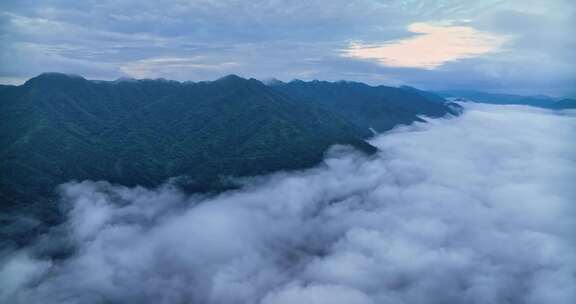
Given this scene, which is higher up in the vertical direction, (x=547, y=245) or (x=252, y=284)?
(x=547, y=245)

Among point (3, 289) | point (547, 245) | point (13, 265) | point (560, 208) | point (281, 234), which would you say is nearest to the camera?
point (3, 289)

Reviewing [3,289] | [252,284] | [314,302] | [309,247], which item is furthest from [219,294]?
[3,289]

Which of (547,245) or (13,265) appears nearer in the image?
(13,265)

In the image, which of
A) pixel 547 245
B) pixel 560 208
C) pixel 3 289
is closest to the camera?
pixel 3 289

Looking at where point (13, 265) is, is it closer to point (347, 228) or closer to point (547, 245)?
point (347, 228)

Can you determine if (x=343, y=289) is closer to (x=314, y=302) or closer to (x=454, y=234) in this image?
(x=314, y=302)

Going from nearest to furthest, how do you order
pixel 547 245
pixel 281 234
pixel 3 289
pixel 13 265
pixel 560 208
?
pixel 3 289 < pixel 13 265 < pixel 547 245 < pixel 560 208 < pixel 281 234

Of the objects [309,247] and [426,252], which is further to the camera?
[309,247]

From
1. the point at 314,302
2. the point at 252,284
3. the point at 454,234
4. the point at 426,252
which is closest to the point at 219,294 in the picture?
the point at 252,284

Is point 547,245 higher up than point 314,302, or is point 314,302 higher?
point 547,245
